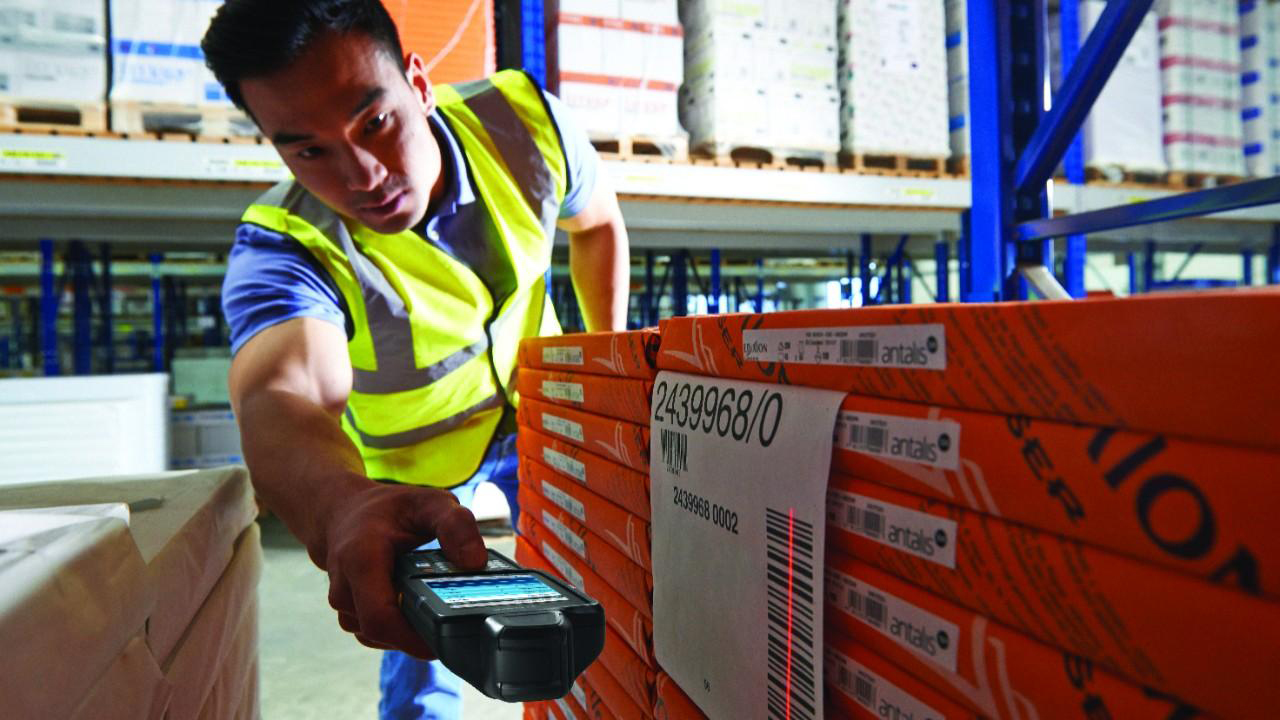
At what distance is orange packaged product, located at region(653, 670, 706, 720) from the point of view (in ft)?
2.40

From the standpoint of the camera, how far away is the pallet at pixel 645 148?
373 centimetres

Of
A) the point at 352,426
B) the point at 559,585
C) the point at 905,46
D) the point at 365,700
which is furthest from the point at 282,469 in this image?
the point at 905,46

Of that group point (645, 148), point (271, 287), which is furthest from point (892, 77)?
point (271, 287)

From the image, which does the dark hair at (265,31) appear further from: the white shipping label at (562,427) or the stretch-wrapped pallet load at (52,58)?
the stretch-wrapped pallet load at (52,58)

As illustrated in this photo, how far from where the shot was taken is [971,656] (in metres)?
0.42

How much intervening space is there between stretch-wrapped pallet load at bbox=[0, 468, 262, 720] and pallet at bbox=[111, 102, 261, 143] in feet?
8.55

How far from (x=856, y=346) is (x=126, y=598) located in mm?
561

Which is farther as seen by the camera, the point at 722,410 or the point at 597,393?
the point at 597,393

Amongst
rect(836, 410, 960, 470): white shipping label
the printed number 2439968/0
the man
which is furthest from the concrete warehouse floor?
rect(836, 410, 960, 470): white shipping label

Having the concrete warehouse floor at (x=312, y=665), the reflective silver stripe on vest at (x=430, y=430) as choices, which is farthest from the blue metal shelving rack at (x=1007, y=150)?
the concrete warehouse floor at (x=312, y=665)

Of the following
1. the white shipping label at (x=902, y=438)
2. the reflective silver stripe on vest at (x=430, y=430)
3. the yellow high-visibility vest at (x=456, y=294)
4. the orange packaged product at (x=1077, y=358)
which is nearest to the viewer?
the orange packaged product at (x=1077, y=358)

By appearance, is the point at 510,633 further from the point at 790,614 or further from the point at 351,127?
the point at 351,127

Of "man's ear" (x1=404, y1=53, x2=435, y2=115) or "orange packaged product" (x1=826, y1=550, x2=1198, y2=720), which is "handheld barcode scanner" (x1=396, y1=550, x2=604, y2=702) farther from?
"man's ear" (x1=404, y1=53, x2=435, y2=115)

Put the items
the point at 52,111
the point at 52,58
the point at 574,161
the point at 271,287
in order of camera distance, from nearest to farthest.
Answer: the point at 271,287
the point at 574,161
the point at 52,58
the point at 52,111
